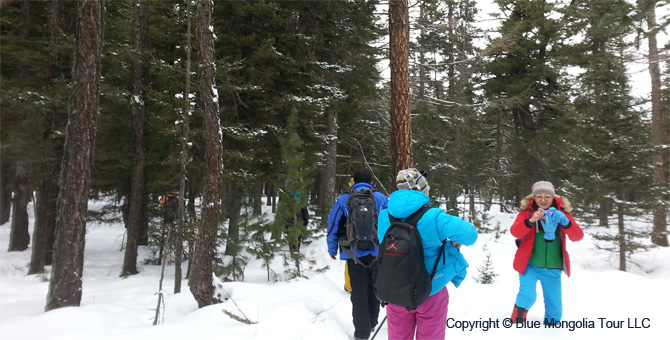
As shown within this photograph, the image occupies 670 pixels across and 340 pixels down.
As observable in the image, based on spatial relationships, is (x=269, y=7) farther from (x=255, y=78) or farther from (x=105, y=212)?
(x=105, y=212)

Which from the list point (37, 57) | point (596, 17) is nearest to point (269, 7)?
point (37, 57)

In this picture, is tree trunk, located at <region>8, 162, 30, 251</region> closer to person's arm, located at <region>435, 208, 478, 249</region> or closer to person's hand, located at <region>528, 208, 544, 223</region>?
person's arm, located at <region>435, 208, 478, 249</region>

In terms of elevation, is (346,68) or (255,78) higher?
(346,68)

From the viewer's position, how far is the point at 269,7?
1047 centimetres

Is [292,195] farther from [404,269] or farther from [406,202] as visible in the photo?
[404,269]

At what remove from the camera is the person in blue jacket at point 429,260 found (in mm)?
2936

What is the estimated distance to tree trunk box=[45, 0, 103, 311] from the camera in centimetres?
648

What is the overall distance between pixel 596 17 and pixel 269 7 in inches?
437

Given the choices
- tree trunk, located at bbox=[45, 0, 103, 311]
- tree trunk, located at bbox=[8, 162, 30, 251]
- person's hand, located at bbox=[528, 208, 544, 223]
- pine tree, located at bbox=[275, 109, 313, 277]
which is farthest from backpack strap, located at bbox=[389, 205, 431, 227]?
tree trunk, located at bbox=[8, 162, 30, 251]

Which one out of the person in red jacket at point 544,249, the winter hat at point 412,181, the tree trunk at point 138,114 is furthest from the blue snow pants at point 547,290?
the tree trunk at point 138,114

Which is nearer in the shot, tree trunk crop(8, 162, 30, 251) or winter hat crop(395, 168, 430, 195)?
winter hat crop(395, 168, 430, 195)

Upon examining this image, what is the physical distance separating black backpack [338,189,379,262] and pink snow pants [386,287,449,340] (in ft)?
3.98

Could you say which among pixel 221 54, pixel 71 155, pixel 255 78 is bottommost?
pixel 71 155

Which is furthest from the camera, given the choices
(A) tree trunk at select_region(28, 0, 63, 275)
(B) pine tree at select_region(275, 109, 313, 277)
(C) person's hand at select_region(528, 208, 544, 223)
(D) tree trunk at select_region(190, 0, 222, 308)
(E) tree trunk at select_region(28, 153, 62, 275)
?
(E) tree trunk at select_region(28, 153, 62, 275)
